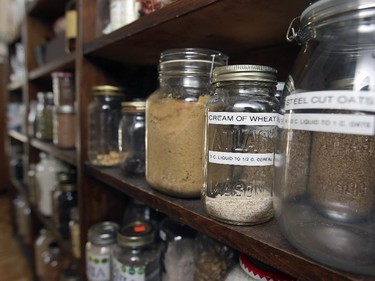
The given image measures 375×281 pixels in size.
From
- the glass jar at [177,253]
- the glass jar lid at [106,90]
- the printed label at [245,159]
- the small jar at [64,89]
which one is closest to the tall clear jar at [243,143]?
the printed label at [245,159]

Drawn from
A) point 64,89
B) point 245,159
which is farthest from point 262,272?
point 64,89

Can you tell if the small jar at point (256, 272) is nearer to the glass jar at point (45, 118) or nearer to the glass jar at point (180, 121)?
the glass jar at point (180, 121)

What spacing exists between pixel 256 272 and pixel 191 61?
0.35m

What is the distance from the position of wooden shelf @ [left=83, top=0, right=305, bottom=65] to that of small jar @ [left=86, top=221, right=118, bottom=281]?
1.58 feet

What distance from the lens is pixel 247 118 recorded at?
35 cm

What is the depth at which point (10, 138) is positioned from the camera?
2.08 meters

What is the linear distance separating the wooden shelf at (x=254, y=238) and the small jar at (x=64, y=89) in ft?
2.40

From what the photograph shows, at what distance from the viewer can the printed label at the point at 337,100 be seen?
0.23 metres

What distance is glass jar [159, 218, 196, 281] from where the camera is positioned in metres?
0.59

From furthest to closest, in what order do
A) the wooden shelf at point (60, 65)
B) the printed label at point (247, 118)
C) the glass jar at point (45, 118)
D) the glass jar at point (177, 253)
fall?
1. the glass jar at point (45, 118)
2. the wooden shelf at point (60, 65)
3. the glass jar at point (177, 253)
4. the printed label at point (247, 118)

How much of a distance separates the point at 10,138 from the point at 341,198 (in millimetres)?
2349

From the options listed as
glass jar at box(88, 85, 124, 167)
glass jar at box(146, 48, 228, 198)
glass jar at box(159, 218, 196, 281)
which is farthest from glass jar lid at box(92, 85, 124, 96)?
glass jar at box(159, 218, 196, 281)

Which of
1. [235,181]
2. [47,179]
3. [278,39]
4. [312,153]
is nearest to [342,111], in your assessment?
[312,153]

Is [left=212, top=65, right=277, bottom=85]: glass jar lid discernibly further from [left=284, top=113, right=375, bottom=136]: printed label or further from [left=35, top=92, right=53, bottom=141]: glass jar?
[left=35, top=92, right=53, bottom=141]: glass jar
